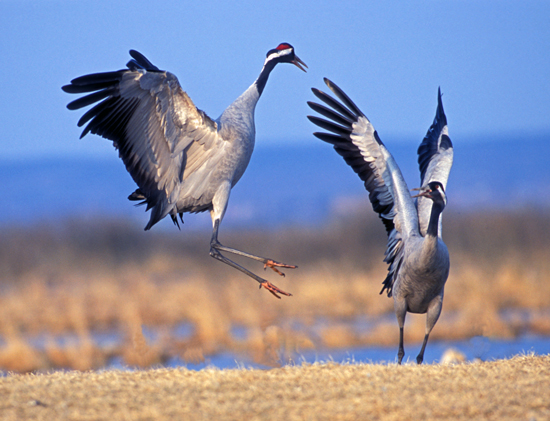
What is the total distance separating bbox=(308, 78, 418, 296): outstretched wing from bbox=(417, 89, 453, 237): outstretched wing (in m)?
0.34

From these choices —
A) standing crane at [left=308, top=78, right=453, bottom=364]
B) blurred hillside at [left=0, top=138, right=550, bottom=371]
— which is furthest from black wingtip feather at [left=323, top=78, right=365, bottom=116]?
blurred hillside at [left=0, top=138, right=550, bottom=371]

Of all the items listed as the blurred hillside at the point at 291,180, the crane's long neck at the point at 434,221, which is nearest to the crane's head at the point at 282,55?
the crane's long neck at the point at 434,221

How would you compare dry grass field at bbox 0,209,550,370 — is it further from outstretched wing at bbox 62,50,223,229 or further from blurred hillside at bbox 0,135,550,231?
blurred hillside at bbox 0,135,550,231

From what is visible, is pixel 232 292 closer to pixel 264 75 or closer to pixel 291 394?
pixel 264 75

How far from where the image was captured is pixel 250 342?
14.3 metres

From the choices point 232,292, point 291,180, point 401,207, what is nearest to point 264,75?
point 401,207

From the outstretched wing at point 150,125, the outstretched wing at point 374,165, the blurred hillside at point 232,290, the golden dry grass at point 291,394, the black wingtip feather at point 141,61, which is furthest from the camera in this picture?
the blurred hillside at point 232,290

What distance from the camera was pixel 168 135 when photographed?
7.43 m

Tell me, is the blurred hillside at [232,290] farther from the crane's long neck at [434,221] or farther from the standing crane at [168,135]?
the crane's long neck at [434,221]

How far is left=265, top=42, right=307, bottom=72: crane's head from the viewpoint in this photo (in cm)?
870

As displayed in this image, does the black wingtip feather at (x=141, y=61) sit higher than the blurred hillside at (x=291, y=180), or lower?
lower

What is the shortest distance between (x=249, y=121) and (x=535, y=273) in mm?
15245

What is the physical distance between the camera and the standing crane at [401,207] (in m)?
7.25

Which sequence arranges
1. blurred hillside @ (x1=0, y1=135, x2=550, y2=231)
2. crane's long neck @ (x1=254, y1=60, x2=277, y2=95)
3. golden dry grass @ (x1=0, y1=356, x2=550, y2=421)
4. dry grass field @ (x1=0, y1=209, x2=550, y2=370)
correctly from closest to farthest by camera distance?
golden dry grass @ (x1=0, y1=356, x2=550, y2=421), crane's long neck @ (x1=254, y1=60, x2=277, y2=95), dry grass field @ (x1=0, y1=209, x2=550, y2=370), blurred hillside @ (x1=0, y1=135, x2=550, y2=231)
